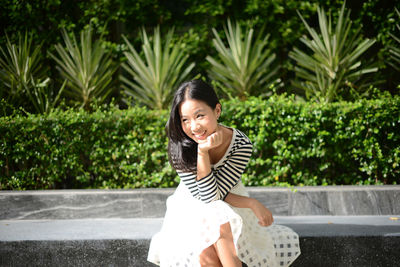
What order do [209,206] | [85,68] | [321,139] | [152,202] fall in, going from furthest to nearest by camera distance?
[85,68], [321,139], [152,202], [209,206]

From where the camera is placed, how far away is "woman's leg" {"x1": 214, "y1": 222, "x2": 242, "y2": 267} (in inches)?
86.0

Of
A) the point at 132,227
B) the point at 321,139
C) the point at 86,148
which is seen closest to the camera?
the point at 132,227

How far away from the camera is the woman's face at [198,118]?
7.88 feet

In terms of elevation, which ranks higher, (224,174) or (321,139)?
(224,174)

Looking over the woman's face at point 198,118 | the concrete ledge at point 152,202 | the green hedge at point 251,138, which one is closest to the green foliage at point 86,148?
the green hedge at point 251,138

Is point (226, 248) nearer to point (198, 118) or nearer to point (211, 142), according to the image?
point (211, 142)

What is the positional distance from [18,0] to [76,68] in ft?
8.48

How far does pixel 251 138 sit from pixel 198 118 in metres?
2.21

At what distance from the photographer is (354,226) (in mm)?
3430

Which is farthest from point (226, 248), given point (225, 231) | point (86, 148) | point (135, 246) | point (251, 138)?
point (86, 148)

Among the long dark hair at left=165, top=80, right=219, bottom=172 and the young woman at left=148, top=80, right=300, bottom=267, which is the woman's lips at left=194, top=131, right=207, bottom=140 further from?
the long dark hair at left=165, top=80, right=219, bottom=172

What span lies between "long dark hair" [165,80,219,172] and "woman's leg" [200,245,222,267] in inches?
19.1

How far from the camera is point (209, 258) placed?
2.26 meters

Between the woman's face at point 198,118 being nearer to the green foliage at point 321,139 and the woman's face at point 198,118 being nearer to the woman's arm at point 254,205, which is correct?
the woman's arm at point 254,205
